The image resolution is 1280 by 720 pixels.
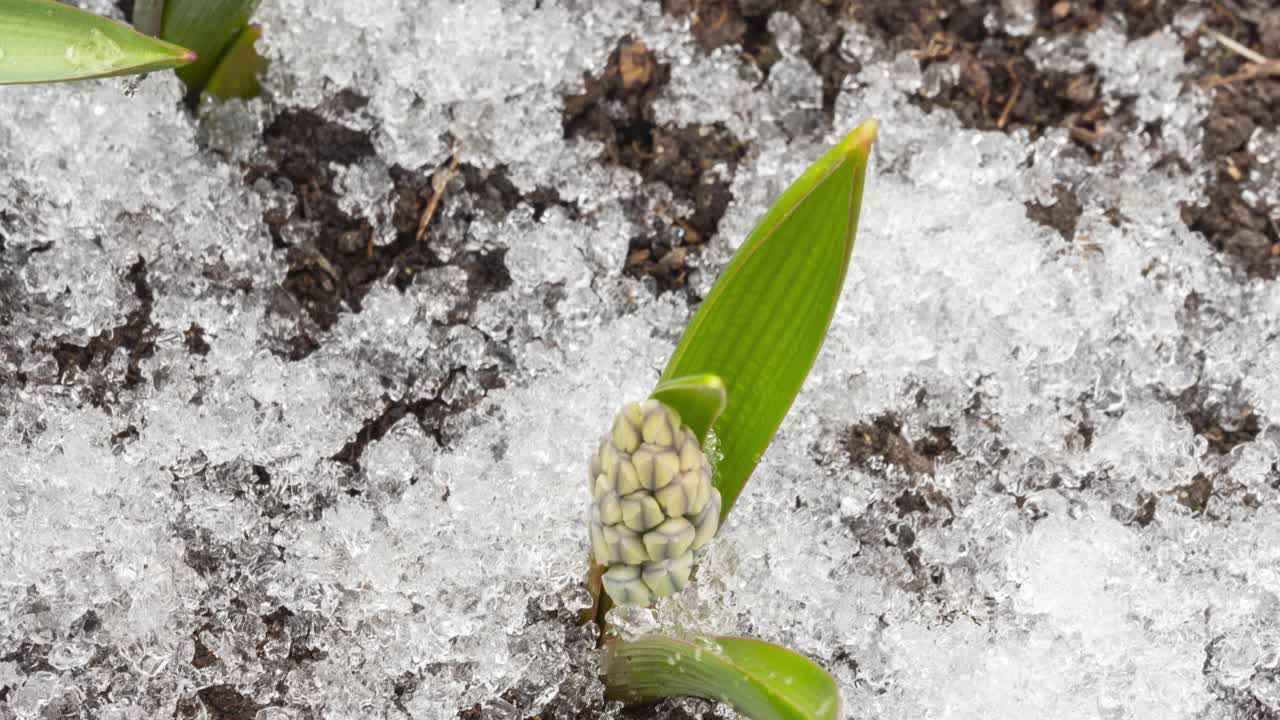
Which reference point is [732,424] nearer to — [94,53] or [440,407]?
[440,407]

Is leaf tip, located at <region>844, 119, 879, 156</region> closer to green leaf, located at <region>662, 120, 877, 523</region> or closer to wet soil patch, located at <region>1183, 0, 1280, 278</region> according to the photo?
green leaf, located at <region>662, 120, 877, 523</region>

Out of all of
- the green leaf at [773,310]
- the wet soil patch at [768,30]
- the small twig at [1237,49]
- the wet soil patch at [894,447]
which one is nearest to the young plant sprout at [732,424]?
the green leaf at [773,310]

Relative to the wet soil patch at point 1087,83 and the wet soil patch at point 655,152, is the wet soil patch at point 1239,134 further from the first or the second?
the wet soil patch at point 655,152

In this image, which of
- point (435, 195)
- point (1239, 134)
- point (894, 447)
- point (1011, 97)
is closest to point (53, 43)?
point (435, 195)

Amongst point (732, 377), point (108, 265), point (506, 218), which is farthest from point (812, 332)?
point (108, 265)

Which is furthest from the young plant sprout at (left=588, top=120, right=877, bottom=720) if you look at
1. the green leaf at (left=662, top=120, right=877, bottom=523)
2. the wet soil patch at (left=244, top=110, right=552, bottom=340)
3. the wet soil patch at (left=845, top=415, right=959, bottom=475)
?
the wet soil patch at (left=244, top=110, right=552, bottom=340)

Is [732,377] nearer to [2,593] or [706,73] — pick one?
[706,73]

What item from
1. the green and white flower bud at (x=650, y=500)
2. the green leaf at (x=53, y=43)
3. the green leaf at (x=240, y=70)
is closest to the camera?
the green and white flower bud at (x=650, y=500)
